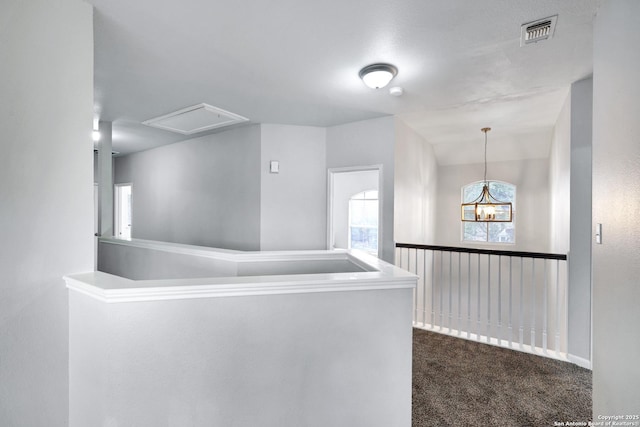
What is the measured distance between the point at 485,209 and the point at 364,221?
2.85m

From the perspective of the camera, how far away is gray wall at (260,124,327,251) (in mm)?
Answer: 4383

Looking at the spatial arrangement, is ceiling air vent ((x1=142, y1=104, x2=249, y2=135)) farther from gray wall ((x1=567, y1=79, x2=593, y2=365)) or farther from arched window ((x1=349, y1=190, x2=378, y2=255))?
arched window ((x1=349, y1=190, x2=378, y2=255))

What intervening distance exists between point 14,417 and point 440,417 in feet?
7.95

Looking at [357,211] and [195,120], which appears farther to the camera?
[357,211]

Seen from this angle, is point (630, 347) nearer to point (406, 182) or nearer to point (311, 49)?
point (311, 49)

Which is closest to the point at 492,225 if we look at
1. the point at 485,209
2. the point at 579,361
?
the point at 485,209

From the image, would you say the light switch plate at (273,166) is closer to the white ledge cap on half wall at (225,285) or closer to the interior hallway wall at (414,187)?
the interior hallway wall at (414,187)

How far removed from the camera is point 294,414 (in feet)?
5.42

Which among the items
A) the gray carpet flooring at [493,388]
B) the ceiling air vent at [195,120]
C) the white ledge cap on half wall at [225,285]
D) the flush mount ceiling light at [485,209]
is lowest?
the gray carpet flooring at [493,388]

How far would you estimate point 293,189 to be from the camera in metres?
4.50

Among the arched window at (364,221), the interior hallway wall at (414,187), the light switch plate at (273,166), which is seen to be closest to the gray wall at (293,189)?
the light switch plate at (273,166)

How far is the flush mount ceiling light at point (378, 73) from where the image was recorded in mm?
2561

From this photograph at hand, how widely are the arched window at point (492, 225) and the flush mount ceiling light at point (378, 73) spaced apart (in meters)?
4.86

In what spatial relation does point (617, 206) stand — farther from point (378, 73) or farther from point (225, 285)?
point (225, 285)
